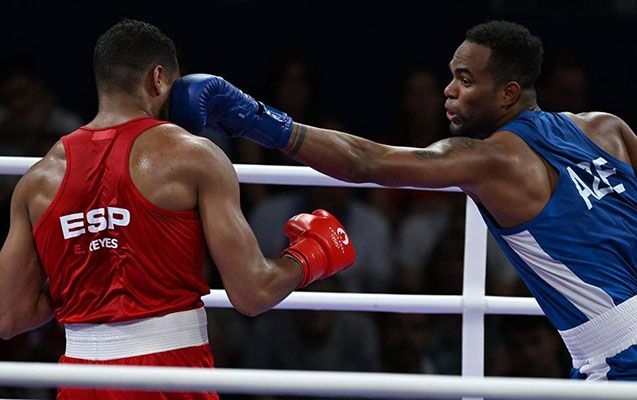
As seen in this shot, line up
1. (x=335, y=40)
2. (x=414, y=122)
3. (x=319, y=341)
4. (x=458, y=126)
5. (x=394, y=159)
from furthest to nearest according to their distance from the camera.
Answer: (x=335, y=40) < (x=414, y=122) < (x=319, y=341) < (x=458, y=126) < (x=394, y=159)

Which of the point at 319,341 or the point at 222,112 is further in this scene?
the point at 319,341

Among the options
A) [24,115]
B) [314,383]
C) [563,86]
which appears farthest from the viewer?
[563,86]

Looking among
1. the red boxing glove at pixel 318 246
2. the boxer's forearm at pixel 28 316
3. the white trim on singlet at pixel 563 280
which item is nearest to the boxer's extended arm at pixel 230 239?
the red boxing glove at pixel 318 246

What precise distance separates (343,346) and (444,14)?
2070mm

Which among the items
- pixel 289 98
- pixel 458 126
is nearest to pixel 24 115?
pixel 289 98

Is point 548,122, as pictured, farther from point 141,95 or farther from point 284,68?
point 284,68

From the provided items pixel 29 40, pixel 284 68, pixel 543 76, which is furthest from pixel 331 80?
pixel 29 40

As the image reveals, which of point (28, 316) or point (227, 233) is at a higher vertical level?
point (227, 233)

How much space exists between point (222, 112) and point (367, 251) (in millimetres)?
2491

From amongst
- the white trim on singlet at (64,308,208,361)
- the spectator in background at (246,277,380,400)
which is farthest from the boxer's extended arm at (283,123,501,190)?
the spectator in background at (246,277,380,400)

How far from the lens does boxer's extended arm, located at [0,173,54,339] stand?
8.72 feet

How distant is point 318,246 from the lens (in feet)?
9.13

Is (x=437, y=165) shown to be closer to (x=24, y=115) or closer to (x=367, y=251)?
(x=367, y=251)

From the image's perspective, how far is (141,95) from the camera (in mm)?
2701
